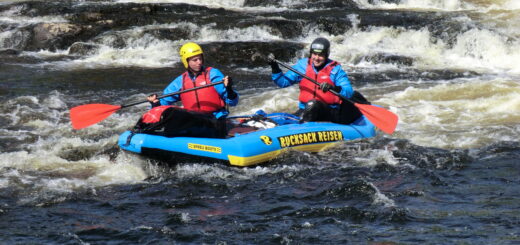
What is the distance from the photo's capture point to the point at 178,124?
7.65 meters

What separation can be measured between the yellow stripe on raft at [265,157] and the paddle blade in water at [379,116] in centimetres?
55

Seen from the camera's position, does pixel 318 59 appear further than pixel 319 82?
No

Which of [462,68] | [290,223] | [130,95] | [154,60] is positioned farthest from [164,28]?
[290,223]

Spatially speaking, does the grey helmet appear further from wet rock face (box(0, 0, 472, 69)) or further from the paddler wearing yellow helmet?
wet rock face (box(0, 0, 472, 69))

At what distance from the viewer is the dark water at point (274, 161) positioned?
6.28 m

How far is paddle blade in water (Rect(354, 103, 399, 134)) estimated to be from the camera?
861cm

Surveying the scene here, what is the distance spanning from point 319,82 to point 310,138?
0.84 m

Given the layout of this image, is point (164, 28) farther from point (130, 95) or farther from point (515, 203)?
point (515, 203)

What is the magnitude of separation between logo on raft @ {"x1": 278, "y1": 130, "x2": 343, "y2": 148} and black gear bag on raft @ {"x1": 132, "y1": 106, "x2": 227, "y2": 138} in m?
0.72

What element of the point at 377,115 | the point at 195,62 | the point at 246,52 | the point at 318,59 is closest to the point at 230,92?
the point at 195,62

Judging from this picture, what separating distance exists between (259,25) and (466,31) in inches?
184

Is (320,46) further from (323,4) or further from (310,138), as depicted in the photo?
(323,4)

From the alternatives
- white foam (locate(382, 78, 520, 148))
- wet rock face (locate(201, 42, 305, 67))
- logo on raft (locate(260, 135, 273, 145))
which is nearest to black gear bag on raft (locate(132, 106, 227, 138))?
logo on raft (locate(260, 135, 273, 145))

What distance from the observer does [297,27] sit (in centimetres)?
1773
